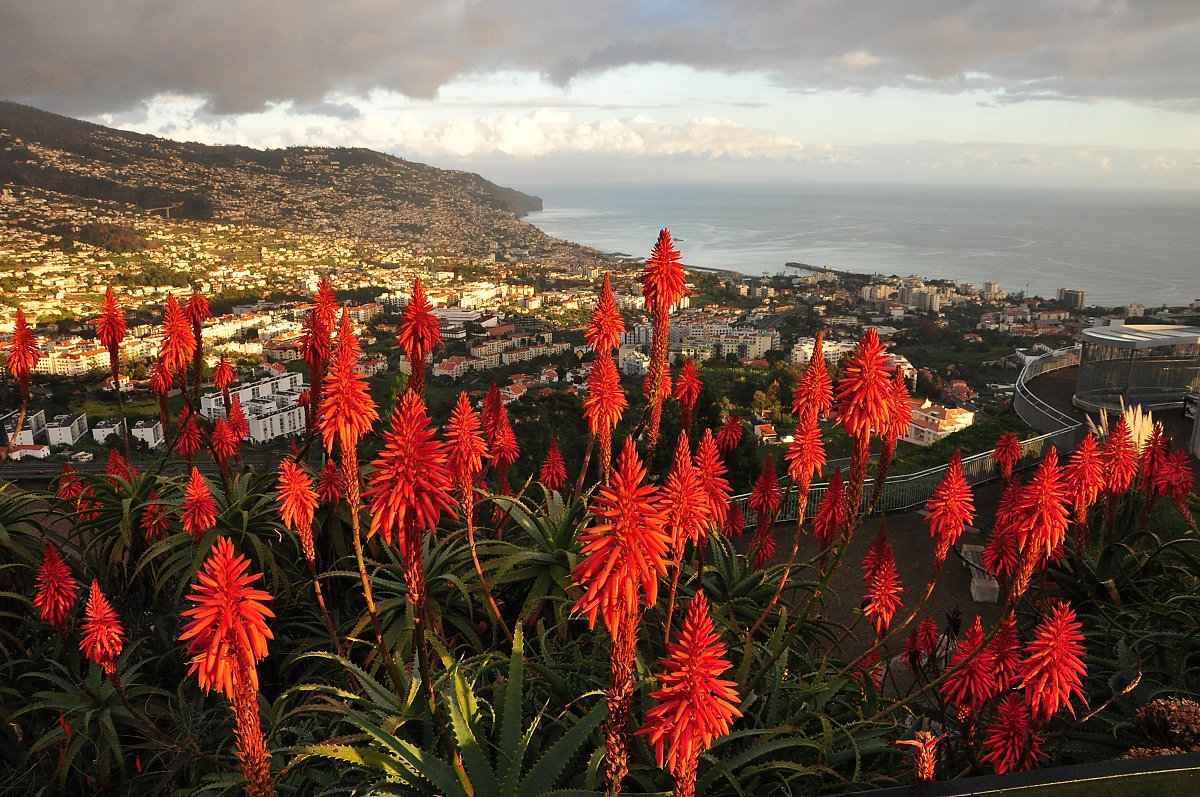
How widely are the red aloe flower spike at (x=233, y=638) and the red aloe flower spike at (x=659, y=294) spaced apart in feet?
8.75

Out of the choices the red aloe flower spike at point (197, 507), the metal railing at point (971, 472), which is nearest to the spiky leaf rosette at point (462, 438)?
the red aloe flower spike at point (197, 507)

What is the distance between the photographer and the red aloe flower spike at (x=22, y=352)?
256 inches

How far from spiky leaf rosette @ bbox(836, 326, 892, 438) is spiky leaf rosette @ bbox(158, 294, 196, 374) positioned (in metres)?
5.77

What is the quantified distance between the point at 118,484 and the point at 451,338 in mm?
46764

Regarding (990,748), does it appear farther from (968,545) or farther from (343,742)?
(968,545)

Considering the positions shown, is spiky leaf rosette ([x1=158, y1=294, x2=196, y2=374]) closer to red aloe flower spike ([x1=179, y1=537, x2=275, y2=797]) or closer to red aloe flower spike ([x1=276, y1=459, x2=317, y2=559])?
red aloe flower spike ([x1=276, y1=459, x2=317, y2=559])

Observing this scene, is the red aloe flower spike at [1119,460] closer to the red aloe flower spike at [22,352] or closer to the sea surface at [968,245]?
the red aloe flower spike at [22,352]

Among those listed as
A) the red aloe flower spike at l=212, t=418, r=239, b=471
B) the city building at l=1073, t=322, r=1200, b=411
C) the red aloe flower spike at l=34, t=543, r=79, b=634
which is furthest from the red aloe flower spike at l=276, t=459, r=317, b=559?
the city building at l=1073, t=322, r=1200, b=411

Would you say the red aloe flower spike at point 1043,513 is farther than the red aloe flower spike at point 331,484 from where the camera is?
No

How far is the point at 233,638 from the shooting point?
240 cm

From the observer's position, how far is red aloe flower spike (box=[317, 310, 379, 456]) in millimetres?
3191

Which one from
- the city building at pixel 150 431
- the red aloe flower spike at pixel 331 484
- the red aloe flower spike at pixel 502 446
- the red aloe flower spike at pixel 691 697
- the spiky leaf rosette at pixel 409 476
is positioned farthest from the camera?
the city building at pixel 150 431

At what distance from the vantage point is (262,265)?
85500 millimetres

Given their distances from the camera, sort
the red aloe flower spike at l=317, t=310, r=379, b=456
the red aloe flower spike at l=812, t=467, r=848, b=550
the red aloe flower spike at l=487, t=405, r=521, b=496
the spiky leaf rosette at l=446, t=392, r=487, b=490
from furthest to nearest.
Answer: the red aloe flower spike at l=487, t=405, r=521, b=496, the red aloe flower spike at l=812, t=467, r=848, b=550, the spiky leaf rosette at l=446, t=392, r=487, b=490, the red aloe flower spike at l=317, t=310, r=379, b=456
